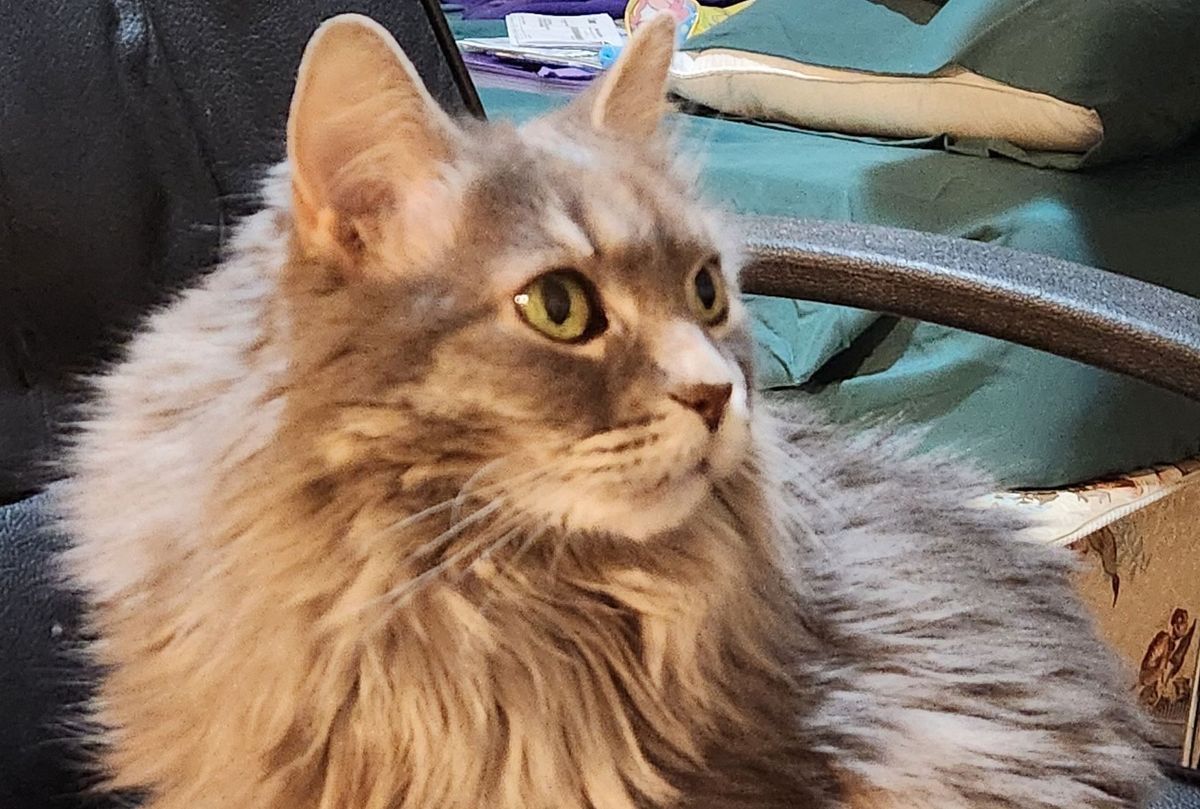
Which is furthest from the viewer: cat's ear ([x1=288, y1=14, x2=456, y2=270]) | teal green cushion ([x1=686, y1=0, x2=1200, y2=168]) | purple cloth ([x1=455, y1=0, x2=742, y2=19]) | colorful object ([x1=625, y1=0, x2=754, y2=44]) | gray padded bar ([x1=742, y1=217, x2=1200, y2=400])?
purple cloth ([x1=455, y1=0, x2=742, y2=19])

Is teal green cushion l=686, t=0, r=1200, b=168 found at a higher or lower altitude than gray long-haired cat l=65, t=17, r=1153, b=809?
lower

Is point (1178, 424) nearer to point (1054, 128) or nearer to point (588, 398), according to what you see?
point (1054, 128)

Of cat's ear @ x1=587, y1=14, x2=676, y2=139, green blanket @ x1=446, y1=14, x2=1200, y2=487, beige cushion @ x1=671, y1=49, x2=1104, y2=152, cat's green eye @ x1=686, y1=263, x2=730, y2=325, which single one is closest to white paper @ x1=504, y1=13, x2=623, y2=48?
beige cushion @ x1=671, y1=49, x2=1104, y2=152

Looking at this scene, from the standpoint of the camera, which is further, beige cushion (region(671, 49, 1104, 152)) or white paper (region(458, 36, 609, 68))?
white paper (region(458, 36, 609, 68))

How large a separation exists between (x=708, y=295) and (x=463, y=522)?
234 millimetres

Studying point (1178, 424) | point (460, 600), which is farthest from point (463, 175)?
point (1178, 424)

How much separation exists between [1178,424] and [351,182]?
3.78ft

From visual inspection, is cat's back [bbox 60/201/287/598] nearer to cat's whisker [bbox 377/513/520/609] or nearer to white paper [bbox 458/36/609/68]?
cat's whisker [bbox 377/513/520/609]

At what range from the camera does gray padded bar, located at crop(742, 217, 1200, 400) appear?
0.91m

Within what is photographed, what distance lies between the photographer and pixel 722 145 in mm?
1991

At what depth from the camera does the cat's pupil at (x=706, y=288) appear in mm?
804

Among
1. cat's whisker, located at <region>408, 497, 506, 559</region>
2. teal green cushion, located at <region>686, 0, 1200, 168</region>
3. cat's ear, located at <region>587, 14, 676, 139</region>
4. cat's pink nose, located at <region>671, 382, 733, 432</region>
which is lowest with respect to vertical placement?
teal green cushion, located at <region>686, 0, 1200, 168</region>

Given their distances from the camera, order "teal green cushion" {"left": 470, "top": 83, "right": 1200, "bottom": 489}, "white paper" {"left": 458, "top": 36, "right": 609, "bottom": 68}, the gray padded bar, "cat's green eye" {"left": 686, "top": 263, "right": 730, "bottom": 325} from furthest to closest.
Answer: "white paper" {"left": 458, "top": 36, "right": 609, "bottom": 68} < "teal green cushion" {"left": 470, "top": 83, "right": 1200, "bottom": 489} < the gray padded bar < "cat's green eye" {"left": 686, "top": 263, "right": 730, "bottom": 325}

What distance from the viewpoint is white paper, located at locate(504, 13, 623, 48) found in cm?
239
